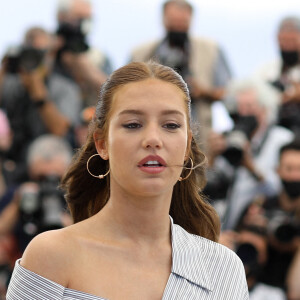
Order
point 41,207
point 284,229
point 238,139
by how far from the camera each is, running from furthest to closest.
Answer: point 238,139
point 41,207
point 284,229

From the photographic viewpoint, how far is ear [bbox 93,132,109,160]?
2.85 meters

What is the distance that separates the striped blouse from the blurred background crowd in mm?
2436

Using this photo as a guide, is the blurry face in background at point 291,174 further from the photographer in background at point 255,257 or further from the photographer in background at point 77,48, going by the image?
the photographer in background at point 77,48

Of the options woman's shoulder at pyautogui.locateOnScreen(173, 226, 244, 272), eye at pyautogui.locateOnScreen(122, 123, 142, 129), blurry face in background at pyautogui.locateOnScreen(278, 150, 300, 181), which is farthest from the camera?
blurry face in background at pyautogui.locateOnScreen(278, 150, 300, 181)

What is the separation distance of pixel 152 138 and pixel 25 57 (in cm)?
427

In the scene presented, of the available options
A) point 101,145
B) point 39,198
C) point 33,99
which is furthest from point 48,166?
point 101,145

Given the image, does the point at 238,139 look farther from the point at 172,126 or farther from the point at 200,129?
the point at 172,126

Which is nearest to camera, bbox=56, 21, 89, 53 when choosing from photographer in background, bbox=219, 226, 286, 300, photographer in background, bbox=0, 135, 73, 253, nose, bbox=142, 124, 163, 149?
photographer in background, bbox=0, 135, 73, 253

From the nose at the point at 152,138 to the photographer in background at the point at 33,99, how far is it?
4096 millimetres

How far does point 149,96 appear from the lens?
266 cm

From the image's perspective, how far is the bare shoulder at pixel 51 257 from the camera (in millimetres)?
2531

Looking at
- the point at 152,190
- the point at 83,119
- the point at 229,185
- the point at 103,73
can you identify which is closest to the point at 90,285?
the point at 152,190

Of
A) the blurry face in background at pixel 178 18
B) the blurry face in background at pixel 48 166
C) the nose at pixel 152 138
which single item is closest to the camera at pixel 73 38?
the blurry face in background at pixel 178 18

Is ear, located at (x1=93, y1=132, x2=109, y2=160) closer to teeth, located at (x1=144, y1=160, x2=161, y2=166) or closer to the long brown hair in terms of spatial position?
the long brown hair
